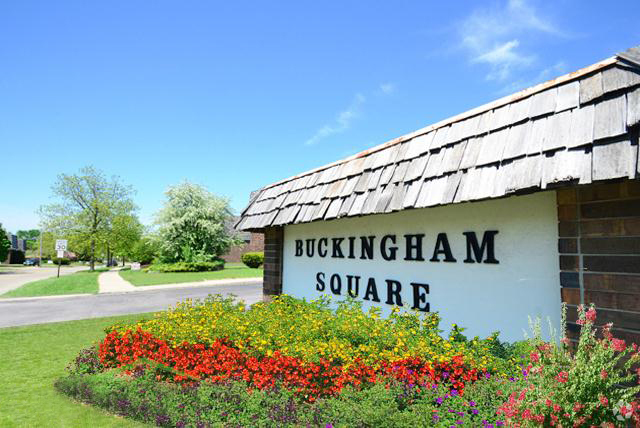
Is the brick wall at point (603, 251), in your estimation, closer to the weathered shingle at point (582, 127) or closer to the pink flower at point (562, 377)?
the weathered shingle at point (582, 127)

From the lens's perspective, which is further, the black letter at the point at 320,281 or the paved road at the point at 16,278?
the paved road at the point at 16,278

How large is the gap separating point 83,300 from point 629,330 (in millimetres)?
18364

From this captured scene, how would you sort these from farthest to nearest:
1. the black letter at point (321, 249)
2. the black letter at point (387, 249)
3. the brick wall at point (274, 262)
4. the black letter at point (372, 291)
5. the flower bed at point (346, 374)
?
the brick wall at point (274, 262), the black letter at point (321, 249), the black letter at point (372, 291), the black letter at point (387, 249), the flower bed at point (346, 374)

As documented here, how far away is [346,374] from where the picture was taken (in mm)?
4066

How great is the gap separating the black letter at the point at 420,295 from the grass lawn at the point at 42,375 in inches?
150

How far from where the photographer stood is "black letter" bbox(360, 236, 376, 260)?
648 centimetres

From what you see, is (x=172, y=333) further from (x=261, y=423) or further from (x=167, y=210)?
(x=167, y=210)

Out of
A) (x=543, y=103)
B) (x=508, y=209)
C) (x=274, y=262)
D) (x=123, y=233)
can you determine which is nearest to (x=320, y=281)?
(x=274, y=262)

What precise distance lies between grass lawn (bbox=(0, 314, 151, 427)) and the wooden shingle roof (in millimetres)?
4235

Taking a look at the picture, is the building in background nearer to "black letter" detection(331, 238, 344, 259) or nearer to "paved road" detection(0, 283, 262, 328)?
"black letter" detection(331, 238, 344, 259)

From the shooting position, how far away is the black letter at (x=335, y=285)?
23.9ft

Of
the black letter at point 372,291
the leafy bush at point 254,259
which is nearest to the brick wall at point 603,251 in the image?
the black letter at point 372,291

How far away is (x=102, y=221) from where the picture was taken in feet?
126

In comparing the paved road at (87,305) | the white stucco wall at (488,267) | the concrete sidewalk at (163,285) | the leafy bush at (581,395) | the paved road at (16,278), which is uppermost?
the white stucco wall at (488,267)
